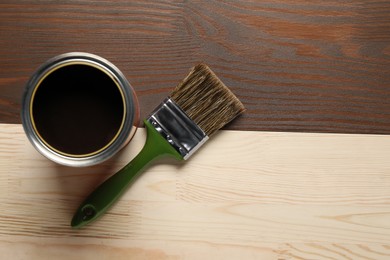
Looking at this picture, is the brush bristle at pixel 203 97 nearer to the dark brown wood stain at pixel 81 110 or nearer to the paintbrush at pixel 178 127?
the paintbrush at pixel 178 127

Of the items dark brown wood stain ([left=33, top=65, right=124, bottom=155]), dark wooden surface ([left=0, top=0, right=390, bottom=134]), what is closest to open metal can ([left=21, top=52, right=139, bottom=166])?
dark brown wood stain ([left=33, top=65, right=124, bottom=155])

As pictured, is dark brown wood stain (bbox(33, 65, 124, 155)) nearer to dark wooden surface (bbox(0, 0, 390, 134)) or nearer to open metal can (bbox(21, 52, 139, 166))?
open metal can (bbox(21, 52, 139, 166))

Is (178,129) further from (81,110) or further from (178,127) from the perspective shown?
(81,110)

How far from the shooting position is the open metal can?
623 millimetres

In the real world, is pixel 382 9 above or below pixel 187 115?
above

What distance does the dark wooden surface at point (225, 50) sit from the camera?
0.73m

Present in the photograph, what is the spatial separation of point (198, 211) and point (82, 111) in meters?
0.21

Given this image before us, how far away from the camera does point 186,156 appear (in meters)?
0.71

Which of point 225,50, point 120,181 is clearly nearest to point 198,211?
point 120,181

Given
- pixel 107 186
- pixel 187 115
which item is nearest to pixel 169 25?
pixel 187 115

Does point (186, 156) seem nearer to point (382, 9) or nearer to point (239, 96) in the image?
point (239, 96)

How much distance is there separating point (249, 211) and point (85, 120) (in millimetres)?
258

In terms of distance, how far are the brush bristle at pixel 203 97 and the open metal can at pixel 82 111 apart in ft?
0.31

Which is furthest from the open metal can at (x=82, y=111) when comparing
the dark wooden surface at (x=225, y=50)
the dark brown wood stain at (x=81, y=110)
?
the dark wooden surface at (x=225, y=50)
